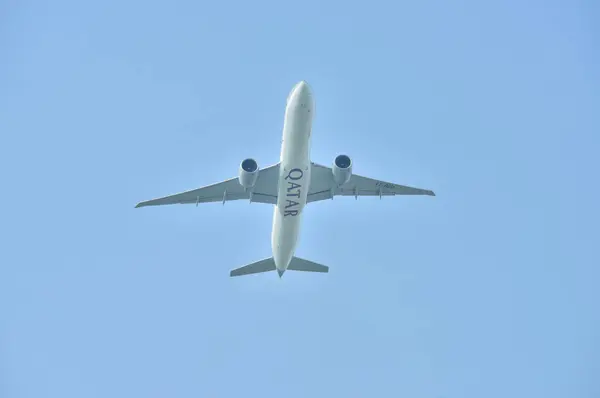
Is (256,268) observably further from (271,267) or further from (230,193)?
(230,193)

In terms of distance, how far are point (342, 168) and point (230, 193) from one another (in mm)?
7670

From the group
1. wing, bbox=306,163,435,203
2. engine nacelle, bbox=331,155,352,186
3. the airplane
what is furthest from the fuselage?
wing, bbox=306,163,435,203

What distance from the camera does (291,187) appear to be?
40.5 m

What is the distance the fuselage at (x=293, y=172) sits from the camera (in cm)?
3891

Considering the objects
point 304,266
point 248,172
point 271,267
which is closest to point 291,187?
point 248,172

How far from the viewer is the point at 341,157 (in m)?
42.5

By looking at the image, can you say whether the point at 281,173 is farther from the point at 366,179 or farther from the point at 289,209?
the point at 366,179

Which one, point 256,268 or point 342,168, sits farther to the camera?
point 256,268

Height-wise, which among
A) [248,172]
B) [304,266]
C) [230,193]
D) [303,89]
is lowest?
[304,266]

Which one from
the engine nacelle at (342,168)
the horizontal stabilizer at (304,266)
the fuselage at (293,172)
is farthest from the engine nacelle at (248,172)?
the horizontal stabilizer at (304,266)

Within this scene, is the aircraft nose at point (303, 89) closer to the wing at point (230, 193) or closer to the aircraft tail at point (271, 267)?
the wing at point (230, 193)

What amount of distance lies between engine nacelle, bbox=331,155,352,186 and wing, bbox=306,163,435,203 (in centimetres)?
189

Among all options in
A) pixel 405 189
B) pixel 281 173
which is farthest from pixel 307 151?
pixel 405 189

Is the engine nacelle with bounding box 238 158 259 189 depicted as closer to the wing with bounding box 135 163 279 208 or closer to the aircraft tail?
the wing with bounding box 135 163 279 208
